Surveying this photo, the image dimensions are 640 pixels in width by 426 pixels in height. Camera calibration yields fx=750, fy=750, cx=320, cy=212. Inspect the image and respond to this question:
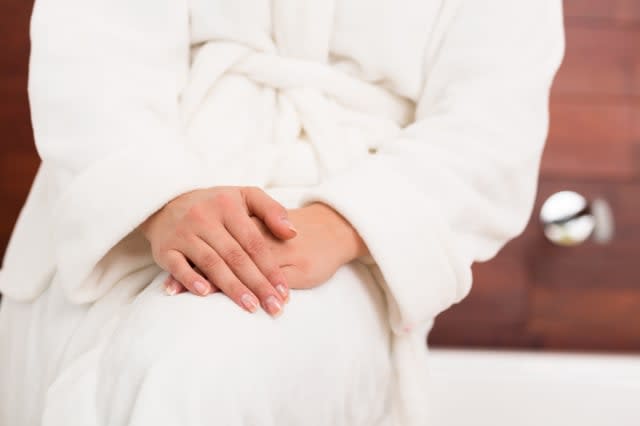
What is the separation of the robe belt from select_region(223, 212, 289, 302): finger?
179 millimetres

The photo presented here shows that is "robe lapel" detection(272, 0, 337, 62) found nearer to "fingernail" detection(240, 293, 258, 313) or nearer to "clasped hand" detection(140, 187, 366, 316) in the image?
"clasped hand" detection(140, 187, 366, 316)

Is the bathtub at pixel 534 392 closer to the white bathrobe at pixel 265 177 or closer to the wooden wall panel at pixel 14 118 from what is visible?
the white bathrobe at pixel 265 177

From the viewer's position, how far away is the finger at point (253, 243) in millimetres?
644

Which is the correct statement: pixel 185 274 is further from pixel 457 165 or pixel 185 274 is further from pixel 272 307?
pixel 457 165

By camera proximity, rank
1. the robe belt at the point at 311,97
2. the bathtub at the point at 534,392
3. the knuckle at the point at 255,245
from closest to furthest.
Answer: the knuckle at the point at 255,245 < the robe belt at the point at 311,97 < the bathtub at the point at 534,392

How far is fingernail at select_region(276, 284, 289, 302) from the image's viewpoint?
0.63 m

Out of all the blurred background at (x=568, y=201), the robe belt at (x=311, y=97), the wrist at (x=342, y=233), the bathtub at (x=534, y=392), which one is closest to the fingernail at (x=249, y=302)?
the wrist at (x=342, y=233)

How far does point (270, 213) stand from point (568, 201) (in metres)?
0.85

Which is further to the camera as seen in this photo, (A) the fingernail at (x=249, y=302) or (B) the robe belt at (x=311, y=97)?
(B) the robe belt at (x=311, y=97)

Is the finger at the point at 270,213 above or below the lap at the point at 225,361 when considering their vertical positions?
above

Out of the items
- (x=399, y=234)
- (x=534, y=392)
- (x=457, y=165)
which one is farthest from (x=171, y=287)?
(x=534, y=392)

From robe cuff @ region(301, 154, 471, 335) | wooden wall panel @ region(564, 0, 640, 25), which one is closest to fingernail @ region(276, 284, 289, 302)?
robe cuff @ region(301, 154, 471, 335)

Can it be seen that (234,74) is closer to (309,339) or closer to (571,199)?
(309,339)

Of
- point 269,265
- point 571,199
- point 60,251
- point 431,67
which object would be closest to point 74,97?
point 60,251
